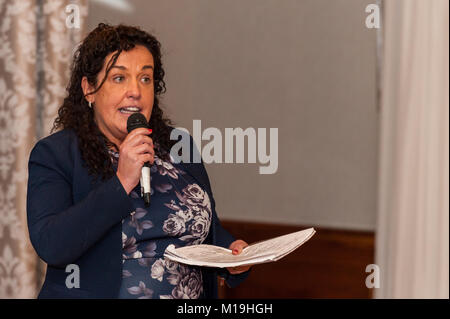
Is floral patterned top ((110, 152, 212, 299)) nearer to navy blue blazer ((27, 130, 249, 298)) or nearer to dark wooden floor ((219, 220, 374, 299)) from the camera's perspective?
navy blue blazer ((27, 130, 249, 298))

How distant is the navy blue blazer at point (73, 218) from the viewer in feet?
3.82

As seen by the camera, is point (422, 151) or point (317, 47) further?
point (317, 47)

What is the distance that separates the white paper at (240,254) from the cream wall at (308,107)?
1.71 meters

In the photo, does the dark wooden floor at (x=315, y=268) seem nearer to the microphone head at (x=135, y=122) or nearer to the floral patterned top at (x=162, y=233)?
the floral patterned top at (x=162, y=233)

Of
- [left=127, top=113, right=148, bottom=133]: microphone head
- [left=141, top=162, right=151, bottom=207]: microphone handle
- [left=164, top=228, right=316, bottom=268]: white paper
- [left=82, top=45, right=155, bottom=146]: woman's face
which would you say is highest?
[left=82, top=45, right=155, bottom=146]: woman's face

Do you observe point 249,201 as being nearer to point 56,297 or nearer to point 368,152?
point 368,152

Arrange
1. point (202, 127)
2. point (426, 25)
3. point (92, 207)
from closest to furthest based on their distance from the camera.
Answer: point (92, 207) < point (202, 127) < point (426, 25)

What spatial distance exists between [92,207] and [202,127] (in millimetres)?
734

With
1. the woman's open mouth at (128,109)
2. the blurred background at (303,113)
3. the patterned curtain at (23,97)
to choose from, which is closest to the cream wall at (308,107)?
the blurred background at (303,113)

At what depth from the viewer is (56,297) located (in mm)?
1298

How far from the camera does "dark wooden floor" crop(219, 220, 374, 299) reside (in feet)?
10.6

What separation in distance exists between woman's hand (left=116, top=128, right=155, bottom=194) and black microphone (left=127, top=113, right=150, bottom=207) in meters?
0.02

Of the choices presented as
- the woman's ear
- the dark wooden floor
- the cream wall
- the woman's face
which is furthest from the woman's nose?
the dark wooden floor
